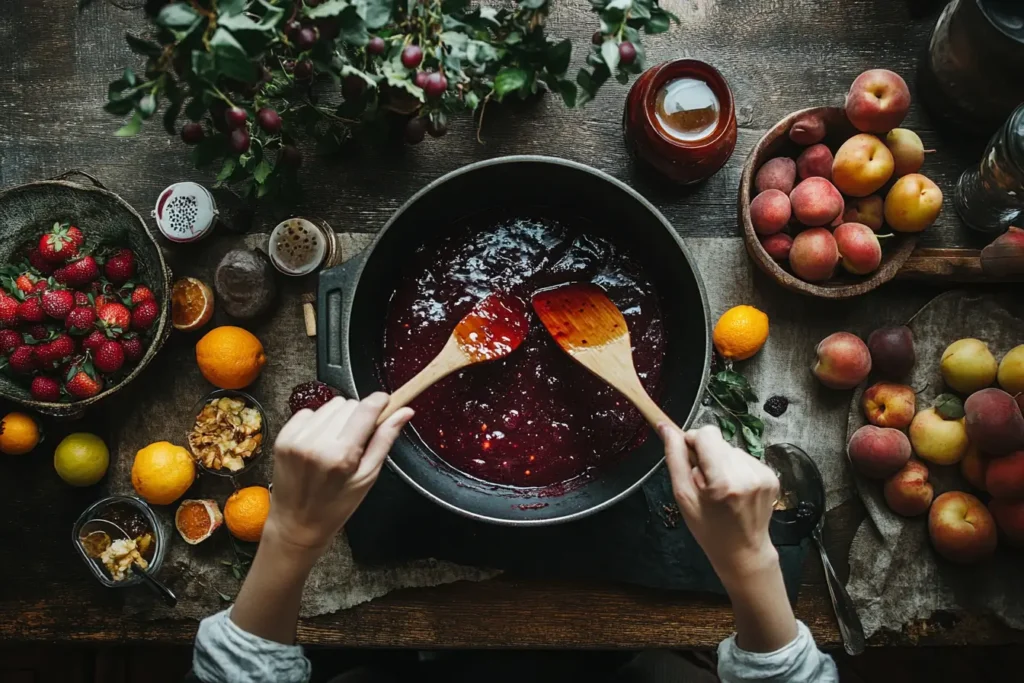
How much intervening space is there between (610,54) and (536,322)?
571 mm

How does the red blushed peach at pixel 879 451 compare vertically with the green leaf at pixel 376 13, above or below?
below

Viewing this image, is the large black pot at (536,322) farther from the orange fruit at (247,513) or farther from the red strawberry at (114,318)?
the red strawberry at (114,318)

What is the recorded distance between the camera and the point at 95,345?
1490 mm

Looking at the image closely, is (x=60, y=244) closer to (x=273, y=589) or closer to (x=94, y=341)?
(x=94, y=341)

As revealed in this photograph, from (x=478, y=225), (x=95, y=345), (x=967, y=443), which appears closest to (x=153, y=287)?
(x=95, y=345)

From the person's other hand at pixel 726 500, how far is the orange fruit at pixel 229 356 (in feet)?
2.88

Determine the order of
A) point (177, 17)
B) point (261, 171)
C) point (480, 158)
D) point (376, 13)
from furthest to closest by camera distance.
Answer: point (480, 158)
point (261, 171)
point (376, 13)
point (177, 17)

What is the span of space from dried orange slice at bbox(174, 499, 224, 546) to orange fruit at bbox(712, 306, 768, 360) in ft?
3.62

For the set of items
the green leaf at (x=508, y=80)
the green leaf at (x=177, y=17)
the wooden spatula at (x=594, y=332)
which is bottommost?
the wooden spatula at (x=594, y=332)

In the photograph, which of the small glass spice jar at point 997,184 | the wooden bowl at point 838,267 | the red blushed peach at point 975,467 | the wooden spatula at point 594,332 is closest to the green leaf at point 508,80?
the wooden spatula at point 594,332

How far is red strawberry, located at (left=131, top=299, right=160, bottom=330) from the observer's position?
151 centimetres

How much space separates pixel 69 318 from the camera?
1.49 meters

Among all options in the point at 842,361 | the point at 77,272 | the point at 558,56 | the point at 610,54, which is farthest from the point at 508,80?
the point at 77,272

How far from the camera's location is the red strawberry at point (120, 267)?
1.55m
